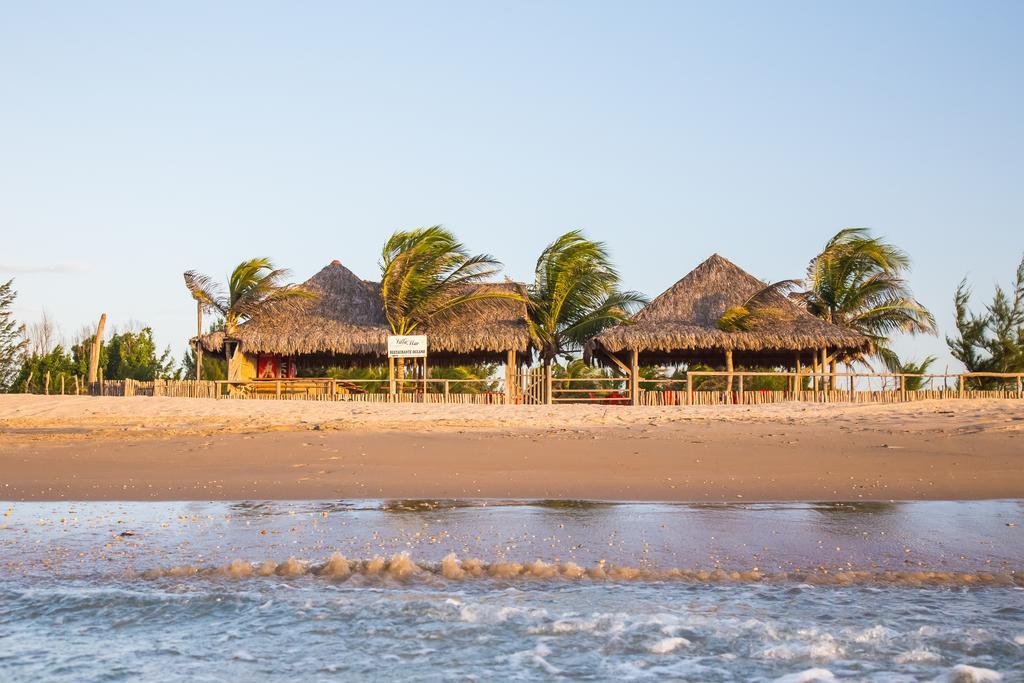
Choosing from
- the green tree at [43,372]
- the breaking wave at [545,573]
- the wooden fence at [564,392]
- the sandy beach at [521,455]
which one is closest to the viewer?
the breaking wave at [545,573]

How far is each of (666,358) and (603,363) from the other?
1.57 meters

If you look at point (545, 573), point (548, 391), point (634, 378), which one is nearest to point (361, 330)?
point (548, 391)

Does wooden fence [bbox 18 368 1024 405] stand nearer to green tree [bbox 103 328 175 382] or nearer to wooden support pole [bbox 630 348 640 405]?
wooden support pole [bbox 630 348 640 405]

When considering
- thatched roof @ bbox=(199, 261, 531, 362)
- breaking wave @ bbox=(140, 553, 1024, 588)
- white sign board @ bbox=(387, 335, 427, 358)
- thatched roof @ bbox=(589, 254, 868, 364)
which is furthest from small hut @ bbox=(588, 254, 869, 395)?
breaking wave @ bbox=(140, 553, 1024, 588)

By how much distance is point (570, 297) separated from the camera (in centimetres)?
2406

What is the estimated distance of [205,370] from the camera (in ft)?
96.0

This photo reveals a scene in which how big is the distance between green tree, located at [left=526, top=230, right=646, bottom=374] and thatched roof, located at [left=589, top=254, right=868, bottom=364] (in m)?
1.91

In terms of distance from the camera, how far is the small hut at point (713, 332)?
20656 millimetres

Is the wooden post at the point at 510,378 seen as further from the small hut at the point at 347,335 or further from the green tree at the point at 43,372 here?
the green tree at the point at 43,372

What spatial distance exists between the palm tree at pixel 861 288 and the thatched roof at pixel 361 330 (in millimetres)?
7211

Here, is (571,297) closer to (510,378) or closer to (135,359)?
(510,378)

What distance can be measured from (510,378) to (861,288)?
888cm

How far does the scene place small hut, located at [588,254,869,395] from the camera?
20656 mm

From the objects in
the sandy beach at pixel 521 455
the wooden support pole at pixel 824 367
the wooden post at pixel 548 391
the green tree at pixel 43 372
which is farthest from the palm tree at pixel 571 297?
the green tree at pixel 43 372
